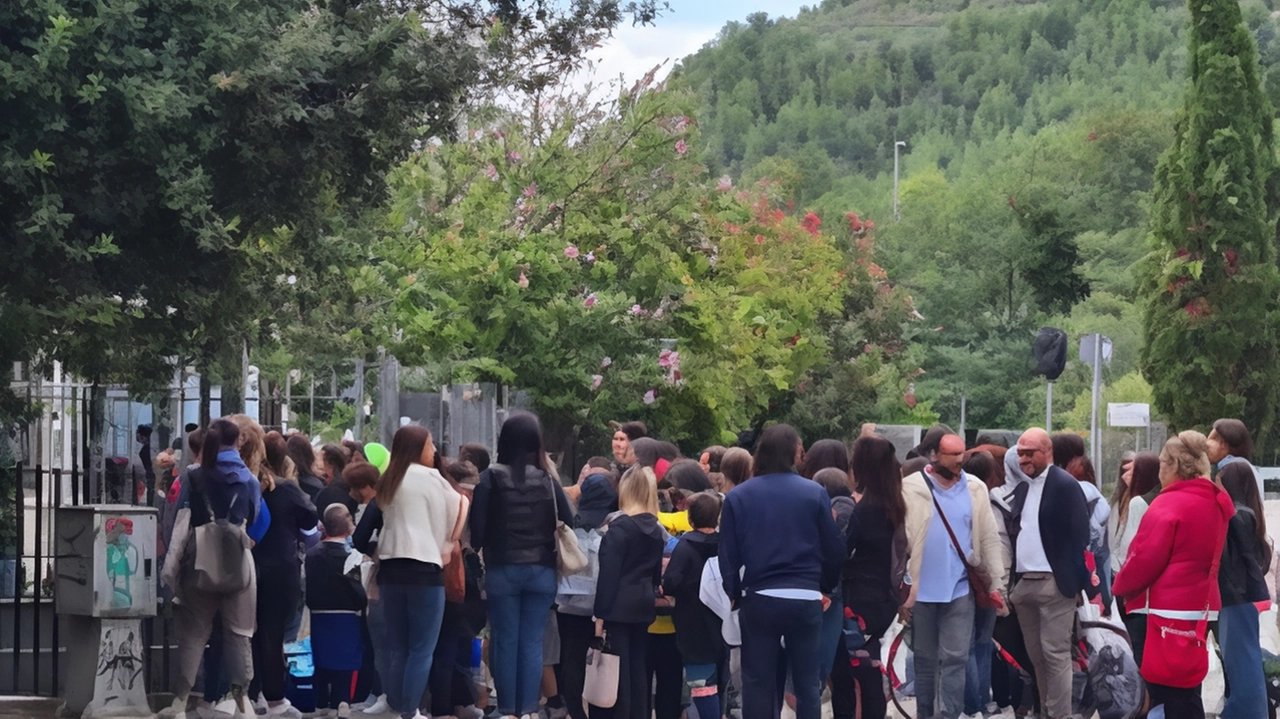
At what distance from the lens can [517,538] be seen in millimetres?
10555

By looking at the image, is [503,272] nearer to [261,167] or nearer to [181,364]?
[181,364]

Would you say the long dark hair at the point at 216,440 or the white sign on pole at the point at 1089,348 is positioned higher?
the white sign on pole at the point at 1089,348

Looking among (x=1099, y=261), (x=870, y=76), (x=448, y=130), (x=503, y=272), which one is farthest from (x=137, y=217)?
(x=870, y=76)

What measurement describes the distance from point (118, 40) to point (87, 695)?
4.01 meters

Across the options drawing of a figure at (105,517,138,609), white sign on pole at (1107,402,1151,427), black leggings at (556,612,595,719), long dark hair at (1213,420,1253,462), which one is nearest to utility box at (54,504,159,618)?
drawing of a figure at (105,517,138,609)

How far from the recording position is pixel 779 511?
9.38 meters

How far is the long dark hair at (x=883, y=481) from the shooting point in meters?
10.4

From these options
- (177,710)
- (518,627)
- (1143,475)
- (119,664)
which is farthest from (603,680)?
(1143,475)

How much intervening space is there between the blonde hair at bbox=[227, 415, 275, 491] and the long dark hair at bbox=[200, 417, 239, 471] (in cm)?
28

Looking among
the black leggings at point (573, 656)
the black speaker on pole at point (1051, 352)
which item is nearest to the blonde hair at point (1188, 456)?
the black leggings at point (573, 656)

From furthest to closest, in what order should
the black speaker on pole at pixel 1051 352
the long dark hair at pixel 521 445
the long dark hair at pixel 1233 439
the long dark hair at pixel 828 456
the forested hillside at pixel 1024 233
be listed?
the forested hillside at pixel 1024 233 → the black speaker on pole at pixel 1051 352 → the long dark hair at pixel 828 456 → the long dark hair at pixel 1233 439 → the long dark hair at pixel 521 445

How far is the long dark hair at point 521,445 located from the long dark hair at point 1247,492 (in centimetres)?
394

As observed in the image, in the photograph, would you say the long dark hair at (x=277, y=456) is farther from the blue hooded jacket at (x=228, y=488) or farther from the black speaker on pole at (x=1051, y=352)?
the black speaker on pole at (x=1051, y=352)

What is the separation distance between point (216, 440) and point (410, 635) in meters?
1.55
